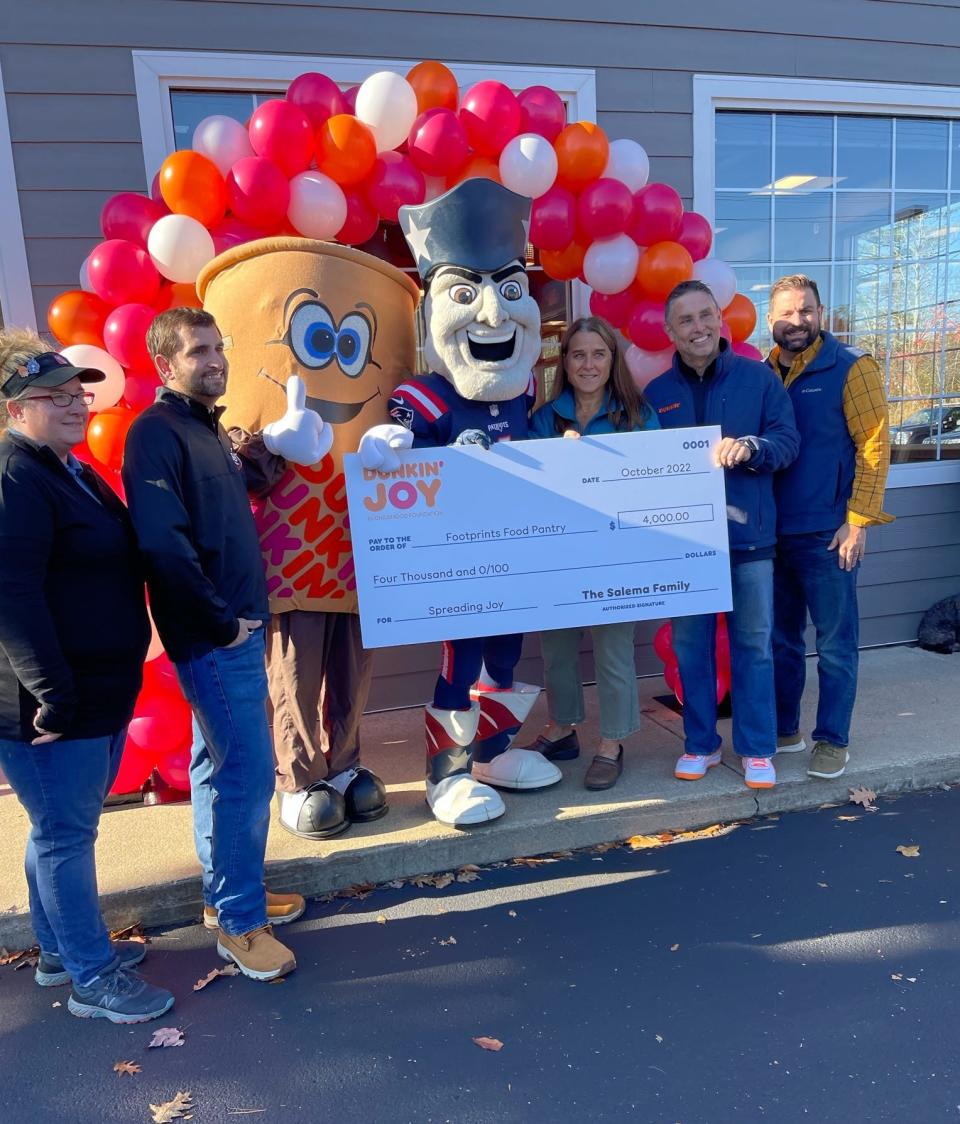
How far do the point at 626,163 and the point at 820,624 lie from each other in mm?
2061

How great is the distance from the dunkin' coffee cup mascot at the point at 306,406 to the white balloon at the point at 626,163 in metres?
1.09

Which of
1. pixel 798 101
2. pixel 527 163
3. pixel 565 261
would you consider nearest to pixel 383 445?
pixel 527 163

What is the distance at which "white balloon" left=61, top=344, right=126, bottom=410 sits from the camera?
298cm

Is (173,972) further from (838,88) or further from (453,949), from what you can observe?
(838,88)

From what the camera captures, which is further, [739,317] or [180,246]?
[739,317]

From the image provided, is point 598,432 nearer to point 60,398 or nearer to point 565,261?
point 565,261

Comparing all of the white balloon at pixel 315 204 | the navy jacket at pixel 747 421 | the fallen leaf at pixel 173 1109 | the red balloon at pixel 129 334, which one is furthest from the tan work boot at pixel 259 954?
the white balloon at pixel 315 204

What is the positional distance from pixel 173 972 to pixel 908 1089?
6.56 feet

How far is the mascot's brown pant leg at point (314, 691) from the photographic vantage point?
9.43 feet

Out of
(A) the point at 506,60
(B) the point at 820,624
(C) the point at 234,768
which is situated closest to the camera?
(C) the point at 234,768

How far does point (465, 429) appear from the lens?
3000 millimetres

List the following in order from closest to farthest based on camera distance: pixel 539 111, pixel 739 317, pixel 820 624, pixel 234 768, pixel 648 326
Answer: pixel 234 768
pixel 539 111
pixel 820 624
pixel 648 326
pixel 739 317

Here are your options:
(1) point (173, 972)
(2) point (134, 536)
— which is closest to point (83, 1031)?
(1) point (173, 972)

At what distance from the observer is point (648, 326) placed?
11.5ft
